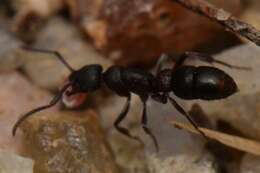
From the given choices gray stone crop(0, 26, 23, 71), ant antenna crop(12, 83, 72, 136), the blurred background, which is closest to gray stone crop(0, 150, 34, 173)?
the blurred background

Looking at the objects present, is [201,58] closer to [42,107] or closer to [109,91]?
[109,91]

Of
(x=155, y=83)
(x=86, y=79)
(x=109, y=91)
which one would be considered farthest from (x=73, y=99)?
(x=155, y=83)

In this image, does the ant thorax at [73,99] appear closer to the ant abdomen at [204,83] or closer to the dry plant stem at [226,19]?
the ant abdomen at [204,83]

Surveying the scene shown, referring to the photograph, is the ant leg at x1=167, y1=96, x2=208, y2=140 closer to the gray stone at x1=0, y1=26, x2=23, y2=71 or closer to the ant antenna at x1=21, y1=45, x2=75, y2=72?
the ant antenna at x1=21, y1=45, x2=75, y2=72

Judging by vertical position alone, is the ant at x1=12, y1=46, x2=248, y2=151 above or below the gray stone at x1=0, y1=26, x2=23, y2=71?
above

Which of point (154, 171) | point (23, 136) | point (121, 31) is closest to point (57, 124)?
point (23, 136)

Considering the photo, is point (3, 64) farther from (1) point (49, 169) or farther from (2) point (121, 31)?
(1) point (49, 169)
